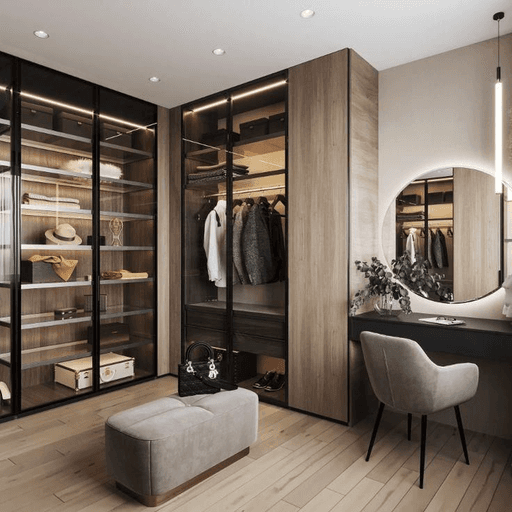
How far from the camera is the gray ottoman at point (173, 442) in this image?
210 cm

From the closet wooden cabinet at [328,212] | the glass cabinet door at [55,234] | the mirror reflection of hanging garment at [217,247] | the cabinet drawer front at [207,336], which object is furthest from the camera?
the mirror reflection of hanging garment at [217,247]

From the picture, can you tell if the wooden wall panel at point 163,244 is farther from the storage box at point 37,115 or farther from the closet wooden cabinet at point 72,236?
the storage box at point 37,115

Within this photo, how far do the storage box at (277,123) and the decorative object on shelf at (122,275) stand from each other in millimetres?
1867

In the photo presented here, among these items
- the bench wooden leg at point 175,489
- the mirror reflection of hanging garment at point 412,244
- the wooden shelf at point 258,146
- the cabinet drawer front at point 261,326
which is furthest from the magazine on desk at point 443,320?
the wooden shelf at point 258,146

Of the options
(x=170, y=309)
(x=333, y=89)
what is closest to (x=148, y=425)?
(x=170, y=309)

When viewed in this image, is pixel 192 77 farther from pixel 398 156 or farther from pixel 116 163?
pixel 398 156

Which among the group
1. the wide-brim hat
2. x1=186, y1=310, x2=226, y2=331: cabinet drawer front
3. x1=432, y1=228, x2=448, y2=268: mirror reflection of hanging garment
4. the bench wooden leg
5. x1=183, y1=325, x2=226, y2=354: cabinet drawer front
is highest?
the wide-brim hat

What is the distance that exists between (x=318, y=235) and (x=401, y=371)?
124 cm

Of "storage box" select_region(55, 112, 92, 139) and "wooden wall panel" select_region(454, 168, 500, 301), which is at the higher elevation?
"storage box" select_region(55, 112, 92, 139)

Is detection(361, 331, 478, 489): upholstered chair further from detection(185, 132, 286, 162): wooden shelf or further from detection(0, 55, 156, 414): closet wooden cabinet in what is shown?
detection(0, 55, 156, 414): closet wooden cabinet

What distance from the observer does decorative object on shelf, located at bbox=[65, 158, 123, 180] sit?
368cm

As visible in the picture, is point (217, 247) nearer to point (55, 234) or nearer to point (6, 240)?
point (55, 234)

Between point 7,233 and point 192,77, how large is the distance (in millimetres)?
1965

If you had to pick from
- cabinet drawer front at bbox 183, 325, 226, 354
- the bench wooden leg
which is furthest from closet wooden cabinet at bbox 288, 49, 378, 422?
the bench wooden leg
